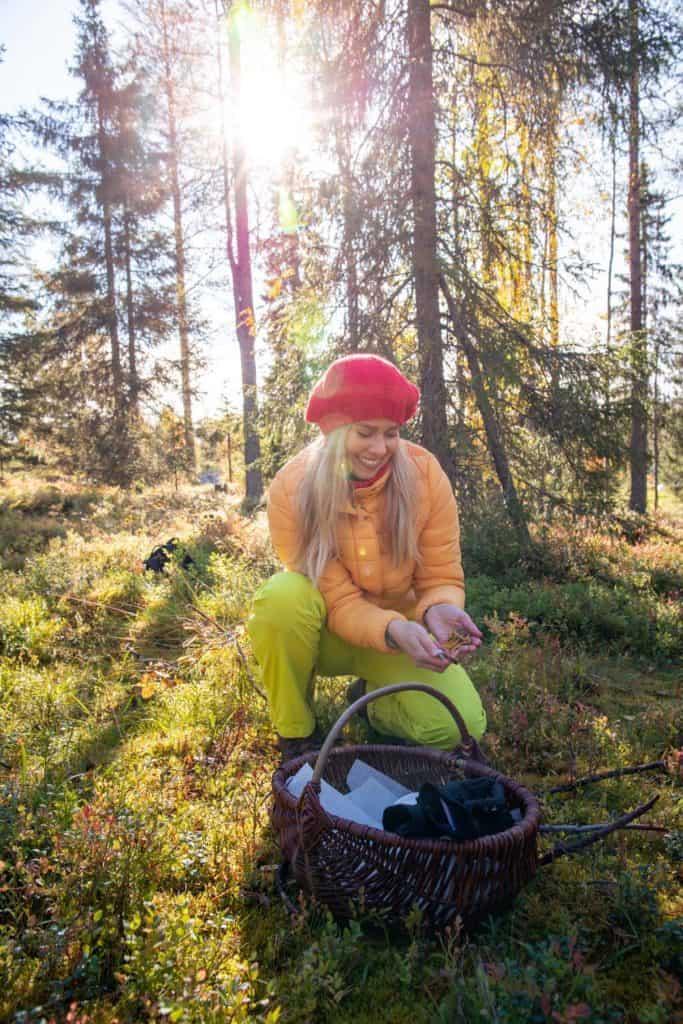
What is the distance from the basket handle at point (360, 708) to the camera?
1.89 m

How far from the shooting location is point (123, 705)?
11.5 feet

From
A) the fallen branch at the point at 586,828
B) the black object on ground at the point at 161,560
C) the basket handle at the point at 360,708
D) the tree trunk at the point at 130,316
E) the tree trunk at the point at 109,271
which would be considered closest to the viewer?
the basket handle at the point at 360,708

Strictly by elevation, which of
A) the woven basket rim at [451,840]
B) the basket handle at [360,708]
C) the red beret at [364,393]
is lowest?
the woven basket rim at [451,840]

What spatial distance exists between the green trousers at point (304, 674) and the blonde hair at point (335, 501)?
0.14 m

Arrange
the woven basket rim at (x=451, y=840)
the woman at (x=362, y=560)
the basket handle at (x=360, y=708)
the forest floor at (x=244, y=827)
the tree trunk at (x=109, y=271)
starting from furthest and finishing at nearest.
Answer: the tree trunk at (x=109, y=271)
the woman at (x=362, y=560)
the basket handle at (x=360, y=708)
the woven basket rim at (x=451, y=840)
the forest floor at (x=244, y=827)

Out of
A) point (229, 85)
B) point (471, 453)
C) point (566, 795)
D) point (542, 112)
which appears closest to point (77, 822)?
point (566, 795)

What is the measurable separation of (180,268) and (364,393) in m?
15.4

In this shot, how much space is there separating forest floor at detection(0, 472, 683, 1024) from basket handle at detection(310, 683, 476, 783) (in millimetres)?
388

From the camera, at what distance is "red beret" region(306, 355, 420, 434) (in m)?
2.55

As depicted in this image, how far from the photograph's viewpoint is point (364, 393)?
8.37ft

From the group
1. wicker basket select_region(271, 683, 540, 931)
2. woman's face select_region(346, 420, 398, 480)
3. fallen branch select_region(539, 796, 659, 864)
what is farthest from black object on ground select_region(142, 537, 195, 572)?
fallen branch select_region(539, 796, 659, 864)

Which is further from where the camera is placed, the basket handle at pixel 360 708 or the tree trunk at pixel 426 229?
the tree trunk at pixel 426 229

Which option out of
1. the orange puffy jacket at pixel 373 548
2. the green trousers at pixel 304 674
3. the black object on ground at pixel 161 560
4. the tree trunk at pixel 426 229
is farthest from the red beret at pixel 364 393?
the black object on ground at pixel 161 560

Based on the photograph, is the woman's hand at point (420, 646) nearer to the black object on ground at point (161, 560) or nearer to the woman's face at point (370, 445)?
the woman's face at point (370, 445)
